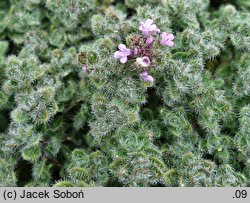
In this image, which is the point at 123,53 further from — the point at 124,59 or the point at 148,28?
the point at 148,28

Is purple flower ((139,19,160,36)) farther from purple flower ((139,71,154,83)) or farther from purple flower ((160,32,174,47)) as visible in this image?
purple flower ((139,71,154,83))

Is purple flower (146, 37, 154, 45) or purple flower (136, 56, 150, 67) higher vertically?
purple flower (146, 37, 154, 45)

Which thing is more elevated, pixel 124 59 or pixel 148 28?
pixel 148 28

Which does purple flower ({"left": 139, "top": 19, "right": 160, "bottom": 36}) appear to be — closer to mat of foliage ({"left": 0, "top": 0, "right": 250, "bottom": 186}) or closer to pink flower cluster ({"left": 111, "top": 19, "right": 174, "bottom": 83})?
pink flower cluster ({"left": 111, "top": 19, "right": 174, "bottom": 83})

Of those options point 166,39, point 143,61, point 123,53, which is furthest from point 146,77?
point 166,39

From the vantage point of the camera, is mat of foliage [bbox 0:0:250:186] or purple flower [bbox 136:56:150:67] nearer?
purple flower [bbox 136:56:150:67]

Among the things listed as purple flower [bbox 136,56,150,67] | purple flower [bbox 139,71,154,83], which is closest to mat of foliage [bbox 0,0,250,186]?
purple flower [bbox 139,71,154,83]

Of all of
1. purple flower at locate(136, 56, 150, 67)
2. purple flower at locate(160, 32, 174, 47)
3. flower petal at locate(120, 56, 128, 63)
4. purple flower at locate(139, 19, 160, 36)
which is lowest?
flower petal at locate(120, 56, 128, 63)
